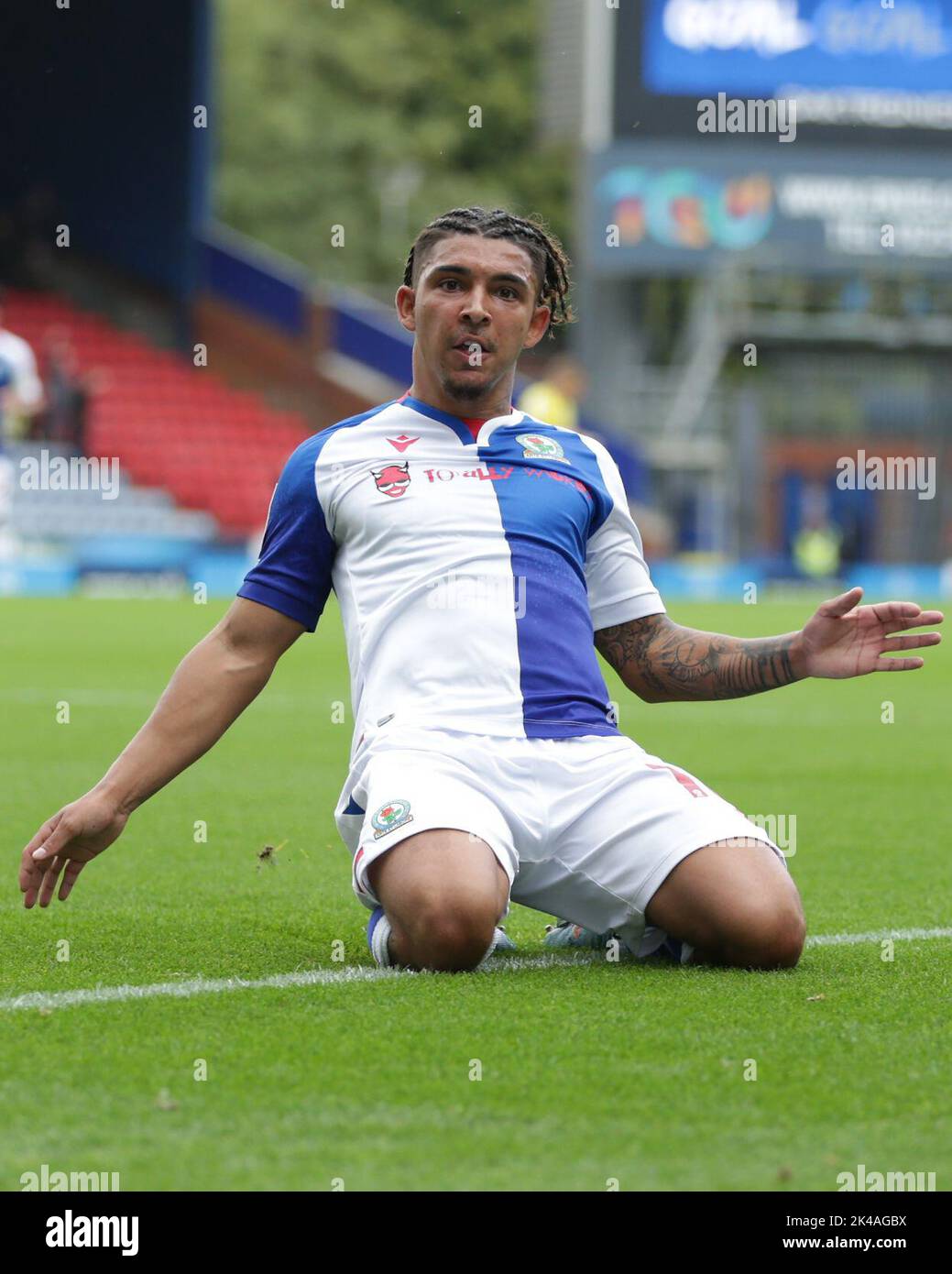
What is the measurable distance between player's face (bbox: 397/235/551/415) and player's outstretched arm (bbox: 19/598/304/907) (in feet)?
2.18

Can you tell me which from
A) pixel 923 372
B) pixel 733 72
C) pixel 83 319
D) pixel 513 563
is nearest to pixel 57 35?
pixel 83 319

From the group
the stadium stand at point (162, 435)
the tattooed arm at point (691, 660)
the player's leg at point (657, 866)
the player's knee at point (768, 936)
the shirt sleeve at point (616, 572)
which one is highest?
the stadium stand at point (162, 435)

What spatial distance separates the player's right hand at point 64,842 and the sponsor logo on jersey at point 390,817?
1.69 feet

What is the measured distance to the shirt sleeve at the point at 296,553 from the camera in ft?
15.4

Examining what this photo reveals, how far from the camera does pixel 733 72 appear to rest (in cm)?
2656

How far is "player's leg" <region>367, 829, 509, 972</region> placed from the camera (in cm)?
427

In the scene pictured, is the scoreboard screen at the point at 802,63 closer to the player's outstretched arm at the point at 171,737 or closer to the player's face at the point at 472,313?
the player's face at the point at 472,313

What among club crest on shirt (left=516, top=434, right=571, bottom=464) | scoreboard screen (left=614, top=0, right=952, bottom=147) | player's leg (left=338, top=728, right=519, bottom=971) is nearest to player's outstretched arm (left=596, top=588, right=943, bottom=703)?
club crest on shirt (left=516, top=434, right=571, bottom=464)

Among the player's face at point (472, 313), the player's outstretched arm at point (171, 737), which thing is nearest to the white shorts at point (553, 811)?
the player's outstretched arm at point (171, 737)

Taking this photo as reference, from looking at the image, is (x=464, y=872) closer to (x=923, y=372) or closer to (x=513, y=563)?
(x=513, y=563)

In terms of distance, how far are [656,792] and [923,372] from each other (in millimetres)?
30441

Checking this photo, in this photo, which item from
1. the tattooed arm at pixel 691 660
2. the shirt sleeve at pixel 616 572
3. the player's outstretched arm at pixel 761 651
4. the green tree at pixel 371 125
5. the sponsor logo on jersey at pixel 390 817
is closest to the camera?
the sponsor logo on jersey at pixel 390 817

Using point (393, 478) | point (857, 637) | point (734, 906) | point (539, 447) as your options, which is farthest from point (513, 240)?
point (734, 906)

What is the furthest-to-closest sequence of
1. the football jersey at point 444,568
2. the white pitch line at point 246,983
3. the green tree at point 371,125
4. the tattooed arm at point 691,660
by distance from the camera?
the green tree at point 371,125
the tattooed arm at point 691,660
the football jersey at point 444,568
the white pitch line at point 246,983
